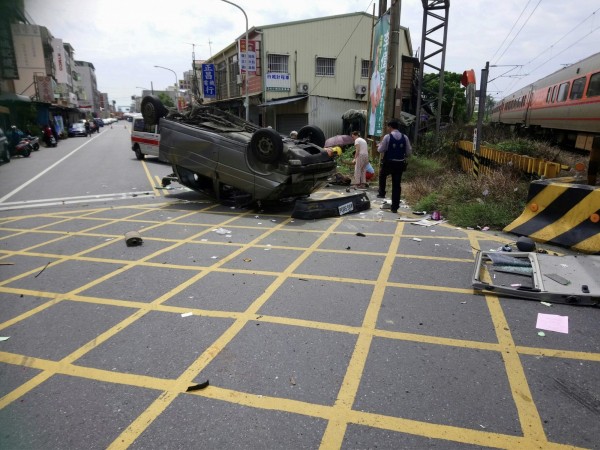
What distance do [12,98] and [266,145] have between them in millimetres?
6300

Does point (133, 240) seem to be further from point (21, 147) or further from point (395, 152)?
point (21, 147)

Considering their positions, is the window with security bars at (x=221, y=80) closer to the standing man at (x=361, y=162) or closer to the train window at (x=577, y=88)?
the standing man at (x=361, y=162)

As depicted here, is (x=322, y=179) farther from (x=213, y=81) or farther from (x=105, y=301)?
(x=213, y=81)

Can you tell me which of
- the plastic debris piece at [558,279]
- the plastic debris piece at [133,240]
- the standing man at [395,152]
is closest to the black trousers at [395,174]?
the standing man at [395,152]

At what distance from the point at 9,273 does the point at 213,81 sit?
32.1m

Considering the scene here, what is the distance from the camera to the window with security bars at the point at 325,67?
80.5ft

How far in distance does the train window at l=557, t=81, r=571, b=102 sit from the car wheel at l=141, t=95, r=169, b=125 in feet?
46.2

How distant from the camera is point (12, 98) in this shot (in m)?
1.27

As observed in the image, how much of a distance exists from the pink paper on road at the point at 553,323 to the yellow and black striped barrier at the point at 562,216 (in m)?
2.05

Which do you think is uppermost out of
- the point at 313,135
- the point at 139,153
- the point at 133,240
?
the point at 313,135

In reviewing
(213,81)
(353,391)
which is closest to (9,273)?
(353,391)

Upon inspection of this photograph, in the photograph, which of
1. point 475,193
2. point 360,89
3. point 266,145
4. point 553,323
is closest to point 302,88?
point 360,89

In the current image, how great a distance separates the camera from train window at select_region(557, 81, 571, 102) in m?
14.2

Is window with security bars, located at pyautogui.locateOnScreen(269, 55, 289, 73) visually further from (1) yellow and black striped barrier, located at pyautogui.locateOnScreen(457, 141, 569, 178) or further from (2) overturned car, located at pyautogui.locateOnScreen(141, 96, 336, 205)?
(2) overturned car, located at pyautogui.locateOnScreen(141, 96, 336, 205)
